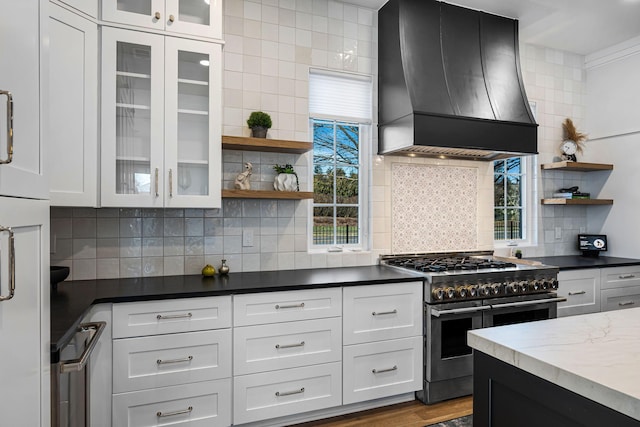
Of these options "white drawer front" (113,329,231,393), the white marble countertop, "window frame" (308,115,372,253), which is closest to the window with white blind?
"window frame" (308,115,372,253)

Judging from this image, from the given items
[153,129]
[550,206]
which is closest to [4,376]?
[153,129]

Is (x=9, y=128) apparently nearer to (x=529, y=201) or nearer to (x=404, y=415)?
(x=404, y=415)

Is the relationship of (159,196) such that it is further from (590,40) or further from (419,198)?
(590,40)

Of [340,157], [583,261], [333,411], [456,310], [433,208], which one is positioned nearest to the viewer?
[333,411]

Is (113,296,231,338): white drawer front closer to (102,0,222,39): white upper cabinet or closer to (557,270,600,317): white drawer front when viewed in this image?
(102,0,222,39): white upper cabinet

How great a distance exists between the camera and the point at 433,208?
345 cm

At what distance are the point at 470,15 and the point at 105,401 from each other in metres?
3.71

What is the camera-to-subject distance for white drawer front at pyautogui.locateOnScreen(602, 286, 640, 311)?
3.44 m

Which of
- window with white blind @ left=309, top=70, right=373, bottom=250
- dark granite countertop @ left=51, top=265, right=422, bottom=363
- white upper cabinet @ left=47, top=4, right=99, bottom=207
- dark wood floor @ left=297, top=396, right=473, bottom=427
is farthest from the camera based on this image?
window with white blind @ left=309, top=70, right=373, bottom=250

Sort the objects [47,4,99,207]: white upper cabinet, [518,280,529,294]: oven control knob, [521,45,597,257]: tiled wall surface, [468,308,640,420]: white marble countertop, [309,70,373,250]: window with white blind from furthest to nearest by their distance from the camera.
Result: [521,45,597,257]: tiled wall surface → [309,70,373,250]: window with white blind → [518,280,529,294]: oven control knob → [47,4,99,207]: white upper cabinet → [468,308,640,420]: white marble countertop

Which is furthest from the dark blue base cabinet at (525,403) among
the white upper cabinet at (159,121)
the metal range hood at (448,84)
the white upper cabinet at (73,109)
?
the white upper cabinet at (73,109)

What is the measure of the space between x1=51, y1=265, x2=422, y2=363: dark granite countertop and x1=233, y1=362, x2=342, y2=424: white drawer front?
0.52m

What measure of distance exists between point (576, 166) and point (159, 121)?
3.84 meters

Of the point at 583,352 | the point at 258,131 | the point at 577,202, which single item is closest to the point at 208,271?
the point at 258,131
